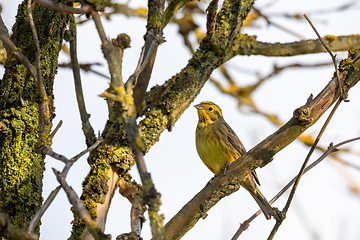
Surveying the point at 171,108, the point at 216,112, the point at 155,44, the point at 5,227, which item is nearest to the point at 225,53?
the point at 171,108

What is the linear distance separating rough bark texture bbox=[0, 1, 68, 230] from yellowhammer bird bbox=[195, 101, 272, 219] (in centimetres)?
212

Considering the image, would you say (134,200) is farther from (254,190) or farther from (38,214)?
(254,190)

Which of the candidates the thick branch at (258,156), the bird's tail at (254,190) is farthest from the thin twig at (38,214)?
the bird's tail at (254,190)

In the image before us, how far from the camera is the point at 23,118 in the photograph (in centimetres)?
307

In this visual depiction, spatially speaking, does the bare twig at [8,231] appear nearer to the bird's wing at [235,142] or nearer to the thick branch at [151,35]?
the thick branch at [151,35]

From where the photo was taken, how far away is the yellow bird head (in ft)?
17.9

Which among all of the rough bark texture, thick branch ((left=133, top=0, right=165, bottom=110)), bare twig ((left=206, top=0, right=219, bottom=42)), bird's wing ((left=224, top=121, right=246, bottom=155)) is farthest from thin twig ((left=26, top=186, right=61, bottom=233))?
bird's wing ((left=224, top=121, right=246, bottom=155))

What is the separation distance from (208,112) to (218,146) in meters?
0.65

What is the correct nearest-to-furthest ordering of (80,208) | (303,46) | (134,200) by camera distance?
(80,208) → (134,200) → (303,46)

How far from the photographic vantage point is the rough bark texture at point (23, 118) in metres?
2.87

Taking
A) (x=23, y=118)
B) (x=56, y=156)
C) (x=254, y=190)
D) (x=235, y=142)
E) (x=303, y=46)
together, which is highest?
(x=303, y=46)

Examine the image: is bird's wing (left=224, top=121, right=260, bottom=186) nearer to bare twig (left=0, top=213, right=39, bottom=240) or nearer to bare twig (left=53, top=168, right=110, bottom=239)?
bare twig (left=53, top=168, right=110, bottom=239)

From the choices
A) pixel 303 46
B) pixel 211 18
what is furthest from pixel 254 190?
pixel 211 18

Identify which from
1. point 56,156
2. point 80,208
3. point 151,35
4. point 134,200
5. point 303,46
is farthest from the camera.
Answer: point 303,46
